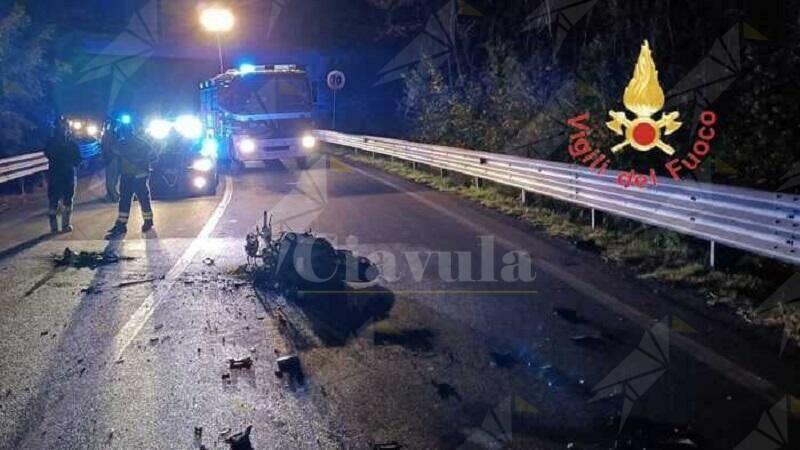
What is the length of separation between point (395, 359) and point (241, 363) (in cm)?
115

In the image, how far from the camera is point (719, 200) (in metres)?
7.90

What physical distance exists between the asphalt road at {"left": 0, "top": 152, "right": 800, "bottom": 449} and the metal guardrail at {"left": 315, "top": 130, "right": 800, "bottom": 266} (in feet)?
3.05

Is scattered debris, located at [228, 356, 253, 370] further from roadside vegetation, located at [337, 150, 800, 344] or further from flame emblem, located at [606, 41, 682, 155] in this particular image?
flame emblem, located at [606, 41, 682, 155]

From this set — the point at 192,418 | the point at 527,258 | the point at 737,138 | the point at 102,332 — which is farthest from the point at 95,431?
the point at 737,138

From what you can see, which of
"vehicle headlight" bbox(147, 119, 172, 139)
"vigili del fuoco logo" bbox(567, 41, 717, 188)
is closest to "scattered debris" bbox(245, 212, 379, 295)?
"vigili del fuoco logo" bbox(567, 41, 717, 188)

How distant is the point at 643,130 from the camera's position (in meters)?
11.9

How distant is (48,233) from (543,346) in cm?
949

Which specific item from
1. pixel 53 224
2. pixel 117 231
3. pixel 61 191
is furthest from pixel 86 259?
pixel 61 191

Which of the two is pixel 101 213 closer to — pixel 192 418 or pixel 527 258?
pixel 527 258

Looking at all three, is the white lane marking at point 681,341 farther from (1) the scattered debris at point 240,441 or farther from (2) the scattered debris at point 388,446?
(1) the scattered debris at point 240,441

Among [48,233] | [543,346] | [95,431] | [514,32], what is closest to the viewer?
[95,431]

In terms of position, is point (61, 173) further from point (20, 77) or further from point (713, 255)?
point (20, 77)

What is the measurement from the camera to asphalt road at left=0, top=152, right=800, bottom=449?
4.39 m

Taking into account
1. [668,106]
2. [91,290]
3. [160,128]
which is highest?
[668,106]
